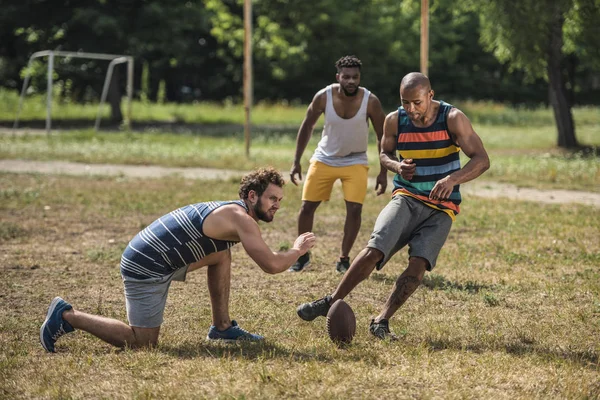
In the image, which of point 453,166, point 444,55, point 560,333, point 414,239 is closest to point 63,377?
point 414,239

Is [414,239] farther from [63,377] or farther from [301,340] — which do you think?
[63,377]

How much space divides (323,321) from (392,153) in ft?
4.43

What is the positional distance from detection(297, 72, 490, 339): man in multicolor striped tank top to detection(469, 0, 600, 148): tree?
15517mm

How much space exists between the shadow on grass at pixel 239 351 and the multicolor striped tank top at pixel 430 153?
1.40 meters

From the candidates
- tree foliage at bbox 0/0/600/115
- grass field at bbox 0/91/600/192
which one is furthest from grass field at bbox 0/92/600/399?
tree foliage at bbox 0/0/600/115

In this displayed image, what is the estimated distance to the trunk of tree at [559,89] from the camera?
22281 mm

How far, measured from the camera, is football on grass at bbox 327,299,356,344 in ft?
19.8

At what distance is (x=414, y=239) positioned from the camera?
6371 mm

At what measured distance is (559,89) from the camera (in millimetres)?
23406

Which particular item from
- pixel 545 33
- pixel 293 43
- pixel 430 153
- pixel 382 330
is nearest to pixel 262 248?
pixel 382 330

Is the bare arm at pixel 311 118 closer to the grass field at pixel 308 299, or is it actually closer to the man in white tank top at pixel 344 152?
the man in white tank top at pixel 344 152

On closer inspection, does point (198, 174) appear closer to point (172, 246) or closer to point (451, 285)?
point (451, 285)

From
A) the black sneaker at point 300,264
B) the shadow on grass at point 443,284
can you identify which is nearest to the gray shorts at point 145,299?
the shadow on grass at point 443,284

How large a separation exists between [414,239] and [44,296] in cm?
332
